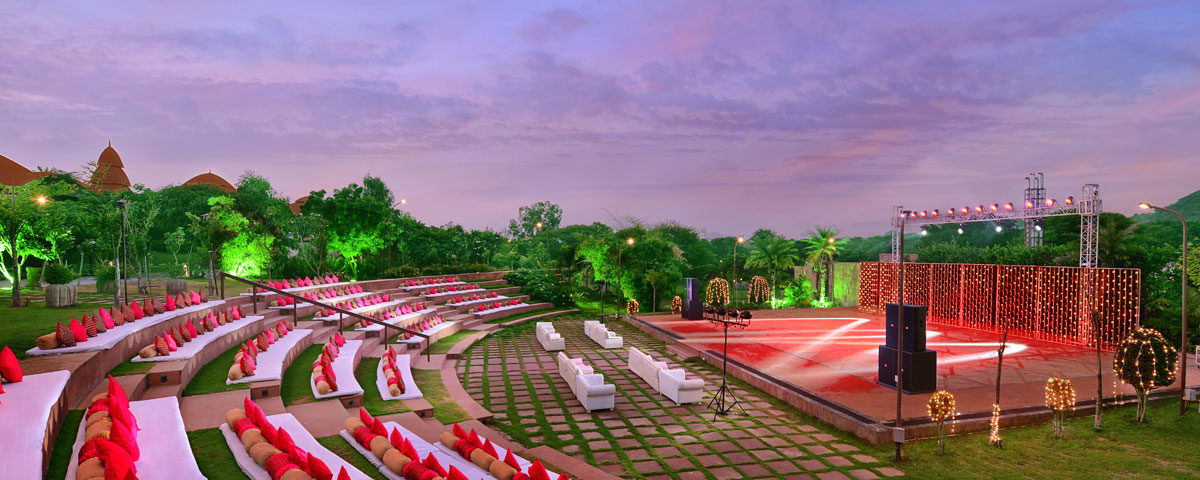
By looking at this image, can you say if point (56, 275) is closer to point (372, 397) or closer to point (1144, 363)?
point (372, 397)

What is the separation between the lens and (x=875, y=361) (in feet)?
53.4

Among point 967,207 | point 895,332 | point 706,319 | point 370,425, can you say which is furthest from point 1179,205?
point 370,425

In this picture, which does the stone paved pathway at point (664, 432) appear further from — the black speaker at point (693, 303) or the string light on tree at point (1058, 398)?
the black speaker at point (693, 303)

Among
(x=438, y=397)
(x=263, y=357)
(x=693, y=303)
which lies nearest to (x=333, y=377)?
(x=263, y=357)

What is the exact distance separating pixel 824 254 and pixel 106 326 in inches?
1335

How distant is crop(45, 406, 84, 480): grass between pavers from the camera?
17.5ft

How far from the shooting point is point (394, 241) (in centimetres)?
3341

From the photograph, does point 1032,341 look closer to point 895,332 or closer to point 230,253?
point 895,332

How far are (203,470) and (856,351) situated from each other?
17.3m

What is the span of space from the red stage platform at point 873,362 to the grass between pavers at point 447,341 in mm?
7870

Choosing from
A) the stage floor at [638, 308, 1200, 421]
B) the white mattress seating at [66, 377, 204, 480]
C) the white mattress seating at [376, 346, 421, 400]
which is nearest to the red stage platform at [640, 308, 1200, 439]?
the stage floor at [638, 308, 1200, 421]

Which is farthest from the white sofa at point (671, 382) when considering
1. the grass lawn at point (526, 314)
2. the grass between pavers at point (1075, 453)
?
the grass lawn at point (526, 314)

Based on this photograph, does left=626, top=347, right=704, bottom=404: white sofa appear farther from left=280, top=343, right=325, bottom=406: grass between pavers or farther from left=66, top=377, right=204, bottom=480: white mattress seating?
left=66, top=377, right=204, bottom=480: white mattress seating

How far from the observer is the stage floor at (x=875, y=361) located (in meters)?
12.4
